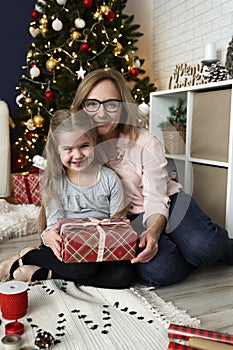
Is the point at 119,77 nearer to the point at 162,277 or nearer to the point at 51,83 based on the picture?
the point at 162,277

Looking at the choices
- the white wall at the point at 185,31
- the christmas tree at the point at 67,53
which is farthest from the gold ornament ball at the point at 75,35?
the white wall at the point at 185,31

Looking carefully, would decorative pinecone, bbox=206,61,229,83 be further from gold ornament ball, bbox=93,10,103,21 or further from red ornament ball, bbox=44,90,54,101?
red ornament ball, bbox=44,90,54,101

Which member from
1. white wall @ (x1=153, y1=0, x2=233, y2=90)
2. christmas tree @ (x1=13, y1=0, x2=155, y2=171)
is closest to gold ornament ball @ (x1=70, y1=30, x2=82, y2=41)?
christmas tree @ (x1=13, y1=0, x2=155, y2=171)

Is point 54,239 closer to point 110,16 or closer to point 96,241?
point 96,241

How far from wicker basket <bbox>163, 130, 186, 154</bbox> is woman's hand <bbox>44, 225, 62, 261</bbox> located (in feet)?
3.08

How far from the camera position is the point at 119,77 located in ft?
4.04

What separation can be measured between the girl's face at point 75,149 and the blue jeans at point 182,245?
265mm

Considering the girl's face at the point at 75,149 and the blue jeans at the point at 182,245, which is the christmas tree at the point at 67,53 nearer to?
the girl's face at the point at 75,149

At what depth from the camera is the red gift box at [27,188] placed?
7.11 feet

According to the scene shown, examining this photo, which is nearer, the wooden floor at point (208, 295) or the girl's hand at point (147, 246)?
the wooden floor at point (208, 295)

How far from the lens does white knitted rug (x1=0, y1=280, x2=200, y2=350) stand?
33.7 inches

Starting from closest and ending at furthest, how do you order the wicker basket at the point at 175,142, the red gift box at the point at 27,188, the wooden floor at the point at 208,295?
the wooden floor at the point at 208,295, the wicker basket at the point at 175,142, the red gift box at the point at 27,188

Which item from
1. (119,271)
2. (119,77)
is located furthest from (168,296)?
(119,77)

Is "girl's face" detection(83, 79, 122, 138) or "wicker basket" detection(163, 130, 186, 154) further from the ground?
"girl's face" detection(83, 79, 122, 138)
